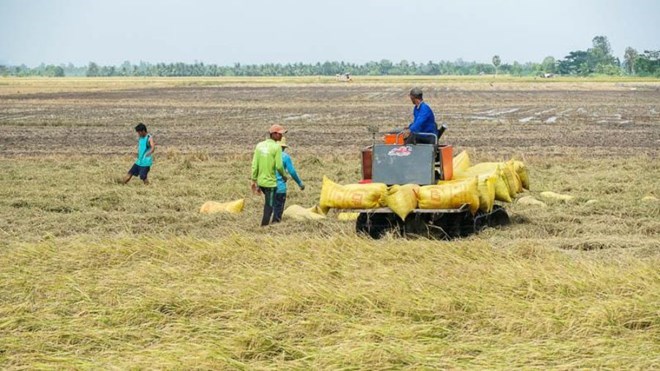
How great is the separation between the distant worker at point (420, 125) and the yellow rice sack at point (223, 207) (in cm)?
331

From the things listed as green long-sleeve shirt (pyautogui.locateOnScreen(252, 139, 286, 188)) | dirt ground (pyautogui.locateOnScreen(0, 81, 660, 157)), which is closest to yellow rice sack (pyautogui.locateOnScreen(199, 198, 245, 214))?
green long-sleeve shirt (pyautogui.locateOnScreen(252, 139, 286, 188))

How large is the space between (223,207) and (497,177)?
13.6 ft

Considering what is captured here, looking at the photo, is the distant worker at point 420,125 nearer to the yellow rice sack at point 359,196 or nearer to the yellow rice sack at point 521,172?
the yellow rice sack at point 359,196

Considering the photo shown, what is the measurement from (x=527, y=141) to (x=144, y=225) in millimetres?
16012

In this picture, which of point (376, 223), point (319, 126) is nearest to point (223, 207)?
point (376, 223)

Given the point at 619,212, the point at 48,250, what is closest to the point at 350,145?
the point at 619,212

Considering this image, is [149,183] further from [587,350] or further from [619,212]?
[587,350]

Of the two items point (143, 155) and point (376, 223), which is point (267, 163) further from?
point (143, 155)

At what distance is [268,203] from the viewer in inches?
497

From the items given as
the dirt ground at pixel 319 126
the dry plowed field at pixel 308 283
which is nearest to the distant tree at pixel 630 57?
the dirt ground at pixel 319 126

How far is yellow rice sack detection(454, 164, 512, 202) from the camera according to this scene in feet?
40.0

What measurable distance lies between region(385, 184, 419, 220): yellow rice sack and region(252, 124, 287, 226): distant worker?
2019 millimetres

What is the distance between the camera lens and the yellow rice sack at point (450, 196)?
11.0 m

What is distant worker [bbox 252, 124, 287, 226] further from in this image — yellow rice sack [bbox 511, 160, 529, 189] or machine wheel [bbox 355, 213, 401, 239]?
yellow rice sack [bbox 511, 160, 529, 189]
